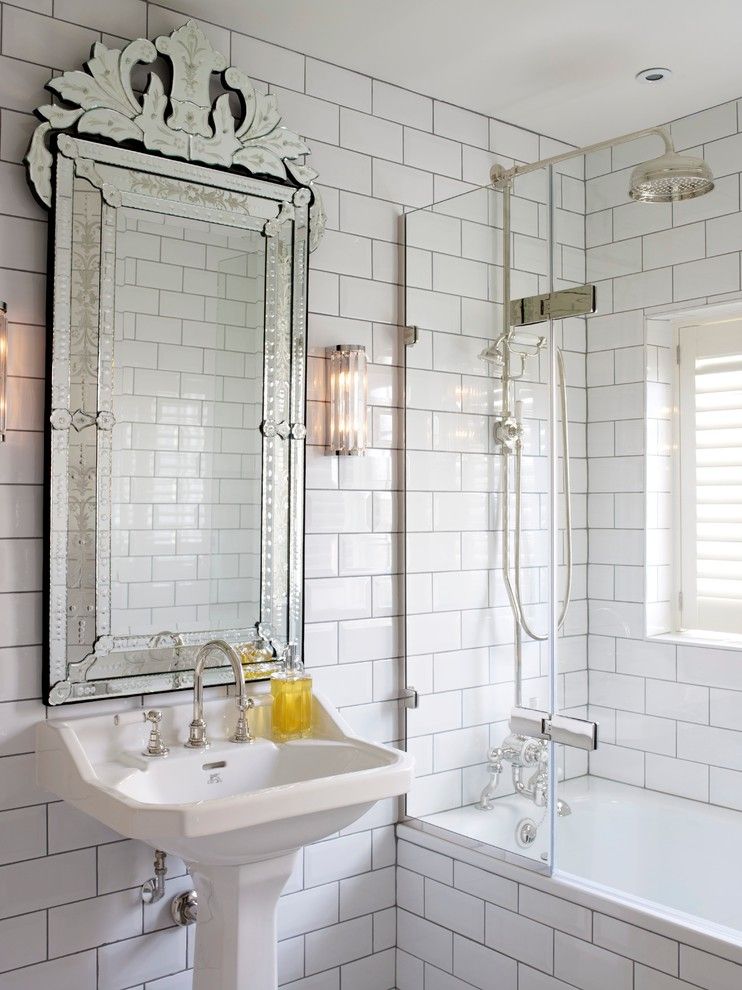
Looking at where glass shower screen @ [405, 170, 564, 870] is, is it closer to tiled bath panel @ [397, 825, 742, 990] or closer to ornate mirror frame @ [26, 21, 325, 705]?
tiled bath panel @ [397, 825, 742, 990]

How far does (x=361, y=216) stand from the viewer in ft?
9.46

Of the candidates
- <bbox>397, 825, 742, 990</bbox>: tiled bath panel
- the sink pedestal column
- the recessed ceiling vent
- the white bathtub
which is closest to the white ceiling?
the recessed ceiling vent

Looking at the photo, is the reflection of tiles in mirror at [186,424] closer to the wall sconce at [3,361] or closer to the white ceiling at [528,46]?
the wall sconce at [3,361]

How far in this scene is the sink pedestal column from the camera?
2150mm

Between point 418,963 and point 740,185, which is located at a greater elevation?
point 740,185

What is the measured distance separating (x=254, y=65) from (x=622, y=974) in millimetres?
2536

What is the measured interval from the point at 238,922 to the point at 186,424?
1.20 metres

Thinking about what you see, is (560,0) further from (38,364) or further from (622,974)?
(622,974)

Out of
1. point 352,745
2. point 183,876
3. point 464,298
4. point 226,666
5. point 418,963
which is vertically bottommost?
point 418,963

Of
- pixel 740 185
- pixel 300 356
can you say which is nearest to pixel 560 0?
pixel 740 185

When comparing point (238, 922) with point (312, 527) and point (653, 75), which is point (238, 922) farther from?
point (653, 75)

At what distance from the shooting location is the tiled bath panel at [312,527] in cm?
224

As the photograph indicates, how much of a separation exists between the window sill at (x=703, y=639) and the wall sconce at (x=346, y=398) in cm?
100

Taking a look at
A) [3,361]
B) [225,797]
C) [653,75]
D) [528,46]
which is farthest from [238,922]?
[653,75]
